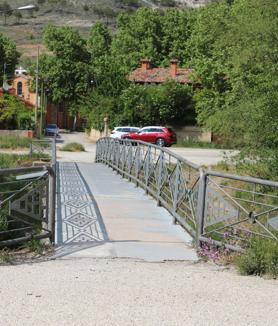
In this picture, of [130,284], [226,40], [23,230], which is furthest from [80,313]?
[226,40]

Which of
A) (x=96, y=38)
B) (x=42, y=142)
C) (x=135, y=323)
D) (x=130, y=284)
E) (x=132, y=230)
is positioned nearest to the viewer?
(x=135, y=323)

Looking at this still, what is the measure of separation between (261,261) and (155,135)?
41.0 m

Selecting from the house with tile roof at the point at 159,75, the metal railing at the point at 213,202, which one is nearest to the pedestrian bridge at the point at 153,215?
the metal railing at the point at 213,202

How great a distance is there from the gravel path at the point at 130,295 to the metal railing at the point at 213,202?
26.3 inches

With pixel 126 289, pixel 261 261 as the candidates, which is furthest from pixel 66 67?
pixel 126 289

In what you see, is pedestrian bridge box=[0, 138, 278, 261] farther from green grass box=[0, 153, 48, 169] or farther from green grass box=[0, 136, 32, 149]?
green grass box=[0, 136, 32, 149]

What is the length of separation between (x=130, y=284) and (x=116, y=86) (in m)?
53.8

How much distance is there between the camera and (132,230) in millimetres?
9180

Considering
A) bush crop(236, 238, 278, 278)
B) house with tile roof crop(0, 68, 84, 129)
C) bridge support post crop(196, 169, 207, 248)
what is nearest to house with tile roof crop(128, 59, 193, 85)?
house with tile roof crop(0, 68, 84, 129)

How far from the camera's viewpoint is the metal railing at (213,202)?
23.2 ft

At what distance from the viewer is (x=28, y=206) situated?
7.65 m

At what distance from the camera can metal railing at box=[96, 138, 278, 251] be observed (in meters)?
7.06

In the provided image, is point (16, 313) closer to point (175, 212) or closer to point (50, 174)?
point (50, 174)

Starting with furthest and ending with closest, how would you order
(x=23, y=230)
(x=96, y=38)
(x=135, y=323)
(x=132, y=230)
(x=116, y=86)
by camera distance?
(x=96, y=38) → (x=116, y=86) → (x=132, y=230) → (x=23, y=230) → (x=135, y=323)
